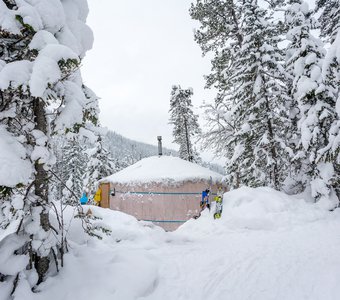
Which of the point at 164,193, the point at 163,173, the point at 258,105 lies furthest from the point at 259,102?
the point at 164,193

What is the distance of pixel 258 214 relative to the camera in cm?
885

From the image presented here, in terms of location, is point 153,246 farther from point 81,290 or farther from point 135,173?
point 135,173

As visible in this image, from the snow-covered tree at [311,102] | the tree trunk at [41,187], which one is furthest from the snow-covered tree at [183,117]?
the tree trunk at [41,187]

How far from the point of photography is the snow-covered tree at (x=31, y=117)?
3.06m

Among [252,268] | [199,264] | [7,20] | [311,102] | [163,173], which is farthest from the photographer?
[163,173]

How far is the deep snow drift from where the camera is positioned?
146 inches

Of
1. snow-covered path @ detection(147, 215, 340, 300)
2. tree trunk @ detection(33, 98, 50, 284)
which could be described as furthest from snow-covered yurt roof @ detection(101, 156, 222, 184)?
tree trunk @ detection(33, 98, 50, 284)

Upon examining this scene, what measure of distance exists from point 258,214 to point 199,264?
14.9ft

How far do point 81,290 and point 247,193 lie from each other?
24.5 ft

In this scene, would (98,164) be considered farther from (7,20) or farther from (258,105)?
(7,20)

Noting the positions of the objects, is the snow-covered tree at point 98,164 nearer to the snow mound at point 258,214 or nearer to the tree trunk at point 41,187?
the snow mound at point 258,214

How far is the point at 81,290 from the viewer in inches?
141

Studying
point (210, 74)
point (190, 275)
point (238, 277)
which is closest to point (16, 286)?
point (190, 275)

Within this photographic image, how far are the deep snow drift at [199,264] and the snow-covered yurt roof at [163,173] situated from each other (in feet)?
14.6
